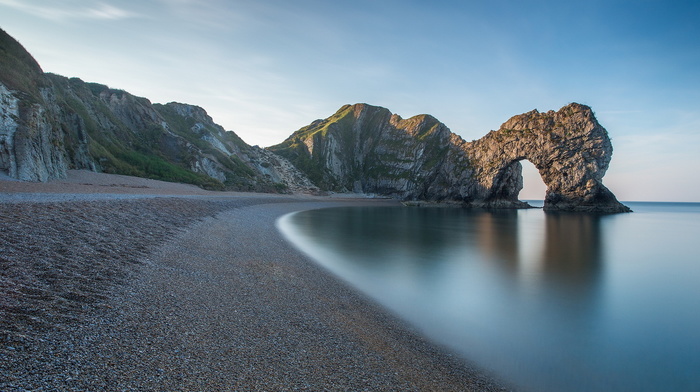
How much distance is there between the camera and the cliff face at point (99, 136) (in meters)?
21.6

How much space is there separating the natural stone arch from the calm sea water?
44.4 metres

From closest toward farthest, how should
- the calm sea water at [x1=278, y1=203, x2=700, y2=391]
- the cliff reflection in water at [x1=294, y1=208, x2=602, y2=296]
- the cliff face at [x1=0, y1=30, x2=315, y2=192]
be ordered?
the calm sea water at [x1=278, y1=203, x2=700, y2=391] → the cliff reflection in water at [x1=294, y1=208, x2=602, y2=296] → the cliff face at [x1=0, y1=30, x2=315, y2=192]

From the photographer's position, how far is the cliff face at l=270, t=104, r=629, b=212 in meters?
60.3

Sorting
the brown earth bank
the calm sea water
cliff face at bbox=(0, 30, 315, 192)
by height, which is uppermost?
cliff face at bbox=(0, 30, 315, 192)

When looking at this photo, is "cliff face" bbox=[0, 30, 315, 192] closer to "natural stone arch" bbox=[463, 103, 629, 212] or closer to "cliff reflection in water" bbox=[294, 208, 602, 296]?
"cliff reflection in water" bbox=[294, 208, 602, 296]

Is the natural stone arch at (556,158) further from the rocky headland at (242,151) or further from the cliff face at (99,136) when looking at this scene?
the cliff face at (99,136)

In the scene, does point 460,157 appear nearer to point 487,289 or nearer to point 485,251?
point 485,251

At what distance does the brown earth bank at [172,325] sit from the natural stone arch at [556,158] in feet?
221

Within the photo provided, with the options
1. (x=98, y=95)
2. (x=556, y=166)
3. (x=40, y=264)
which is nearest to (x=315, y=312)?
(x=40, y=264)

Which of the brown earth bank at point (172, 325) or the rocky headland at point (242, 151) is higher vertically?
the rocky headland at point (242, 151)

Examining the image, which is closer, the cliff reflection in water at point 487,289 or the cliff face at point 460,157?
the cliff reflection in water at point 487,289

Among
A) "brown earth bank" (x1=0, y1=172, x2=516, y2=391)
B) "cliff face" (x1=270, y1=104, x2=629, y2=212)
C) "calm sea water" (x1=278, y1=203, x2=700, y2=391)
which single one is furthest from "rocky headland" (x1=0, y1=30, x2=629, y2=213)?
"calm sea water" (x1=278, y1=203, x2=700, y2=391)

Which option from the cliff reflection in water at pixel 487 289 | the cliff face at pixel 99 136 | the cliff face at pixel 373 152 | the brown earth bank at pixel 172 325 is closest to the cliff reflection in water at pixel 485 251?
the cliff reflection in water at pixel 487 289

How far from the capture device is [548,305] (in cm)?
1029
